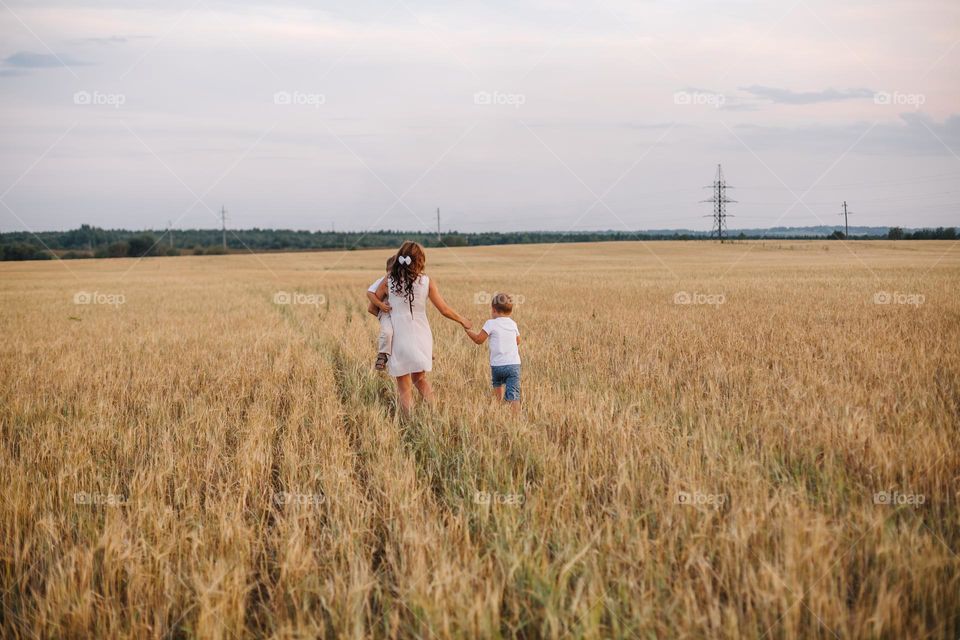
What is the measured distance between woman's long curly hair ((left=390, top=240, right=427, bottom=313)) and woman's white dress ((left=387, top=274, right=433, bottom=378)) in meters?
0.04

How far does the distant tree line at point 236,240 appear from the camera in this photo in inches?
3484

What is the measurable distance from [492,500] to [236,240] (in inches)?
5424

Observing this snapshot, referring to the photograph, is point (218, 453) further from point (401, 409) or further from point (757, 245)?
point (757, 245)

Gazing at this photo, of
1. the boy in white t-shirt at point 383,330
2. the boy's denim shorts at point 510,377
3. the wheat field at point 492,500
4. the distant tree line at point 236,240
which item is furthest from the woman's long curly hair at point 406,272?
the distant tree line at point 236,240

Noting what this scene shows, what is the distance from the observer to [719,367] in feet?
28.2

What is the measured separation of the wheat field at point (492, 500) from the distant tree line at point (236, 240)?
6610 cm

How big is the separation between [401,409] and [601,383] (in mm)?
2594

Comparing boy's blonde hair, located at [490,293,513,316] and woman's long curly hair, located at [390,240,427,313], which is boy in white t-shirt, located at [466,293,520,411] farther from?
woman's long curly hair, located at [390,240,427,313]

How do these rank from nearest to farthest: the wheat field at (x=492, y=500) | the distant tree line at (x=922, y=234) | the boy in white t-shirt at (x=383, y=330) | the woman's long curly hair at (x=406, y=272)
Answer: the wheat field at (x=492, y=500) → the woman's long curly hair at (x=406, y=272) → the boy in white t-shirt at (x=383, y=330) → the distant tree line at (x=922, y=234)

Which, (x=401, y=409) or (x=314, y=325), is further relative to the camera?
(x=314, y=325)

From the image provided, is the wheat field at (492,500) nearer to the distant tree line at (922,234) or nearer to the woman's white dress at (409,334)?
the woman's white dress at (409,334)

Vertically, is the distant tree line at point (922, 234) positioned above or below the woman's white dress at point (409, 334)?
above

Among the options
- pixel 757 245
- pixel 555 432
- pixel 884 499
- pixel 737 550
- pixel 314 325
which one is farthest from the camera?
pixel 757 245

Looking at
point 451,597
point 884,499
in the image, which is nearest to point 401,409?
point 451,597
